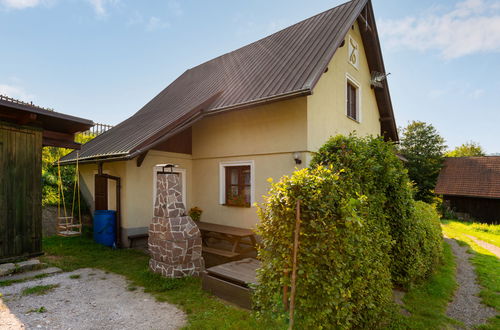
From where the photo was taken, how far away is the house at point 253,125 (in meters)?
6.44

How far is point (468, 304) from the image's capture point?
457 centimetres

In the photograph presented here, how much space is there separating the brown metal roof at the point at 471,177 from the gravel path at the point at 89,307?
2208 cm

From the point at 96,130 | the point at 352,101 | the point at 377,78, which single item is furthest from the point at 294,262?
the point at 96,130

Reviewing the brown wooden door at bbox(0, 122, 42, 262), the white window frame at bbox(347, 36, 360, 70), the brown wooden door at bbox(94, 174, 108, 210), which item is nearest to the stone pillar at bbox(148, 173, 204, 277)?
the brown wooden door at bbox(0, 122, 42, 262)

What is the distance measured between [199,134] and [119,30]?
5.58m

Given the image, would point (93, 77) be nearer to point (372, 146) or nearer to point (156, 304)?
point (156, 304)

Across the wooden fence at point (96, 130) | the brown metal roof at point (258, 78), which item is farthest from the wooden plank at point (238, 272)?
the wooden fence at point (96, 130)

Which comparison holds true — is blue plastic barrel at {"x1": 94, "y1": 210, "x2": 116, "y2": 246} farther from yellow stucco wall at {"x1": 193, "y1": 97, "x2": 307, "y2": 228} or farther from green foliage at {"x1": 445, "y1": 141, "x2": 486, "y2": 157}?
green foliage at {"x1": 445, "y1": 141, "x2": 486, "y2": 157}

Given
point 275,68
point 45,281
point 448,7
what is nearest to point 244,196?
point 275,68

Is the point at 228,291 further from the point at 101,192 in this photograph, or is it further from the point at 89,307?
the point at 101,192

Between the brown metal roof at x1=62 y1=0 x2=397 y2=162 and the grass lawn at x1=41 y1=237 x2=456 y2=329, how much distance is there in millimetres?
→ 2573

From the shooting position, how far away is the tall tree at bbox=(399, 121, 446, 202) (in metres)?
22.4

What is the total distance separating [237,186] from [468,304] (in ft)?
18.6

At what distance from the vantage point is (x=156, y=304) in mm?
4047
